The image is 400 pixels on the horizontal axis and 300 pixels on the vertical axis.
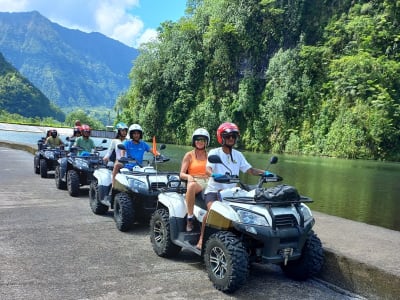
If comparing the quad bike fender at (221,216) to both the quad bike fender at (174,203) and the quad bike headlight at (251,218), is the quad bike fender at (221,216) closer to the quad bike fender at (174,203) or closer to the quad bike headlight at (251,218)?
the quad bike headlight at (251,218)

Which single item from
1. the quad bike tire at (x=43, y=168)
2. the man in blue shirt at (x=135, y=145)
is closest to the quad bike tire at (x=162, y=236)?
the man in blue shirt at (x=135, y=145)

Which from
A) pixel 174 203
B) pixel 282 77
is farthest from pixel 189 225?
pixel 282 77

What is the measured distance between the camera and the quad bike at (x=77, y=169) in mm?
10961

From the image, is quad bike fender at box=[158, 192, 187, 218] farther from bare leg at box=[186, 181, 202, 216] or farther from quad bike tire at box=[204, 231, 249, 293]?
quad bike tire at box=[204, 231, 249, 293]

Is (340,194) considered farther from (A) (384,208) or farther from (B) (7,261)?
(B) (7,261)

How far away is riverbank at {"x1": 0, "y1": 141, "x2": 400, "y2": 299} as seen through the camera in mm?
4633

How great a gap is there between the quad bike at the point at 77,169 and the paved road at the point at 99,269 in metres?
2.72

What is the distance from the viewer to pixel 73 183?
36.2 feet

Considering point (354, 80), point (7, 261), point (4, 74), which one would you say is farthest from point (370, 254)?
point (4, 74)

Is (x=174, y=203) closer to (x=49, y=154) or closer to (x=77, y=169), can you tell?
(x=77, y=169)

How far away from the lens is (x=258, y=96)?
52500 millimetres

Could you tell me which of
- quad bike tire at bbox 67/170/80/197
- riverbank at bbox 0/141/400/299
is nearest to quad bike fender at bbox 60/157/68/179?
quad bike tire at bbox 67/170/80/197

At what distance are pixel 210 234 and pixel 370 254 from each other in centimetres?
188

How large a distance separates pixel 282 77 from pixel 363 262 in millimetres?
44617
